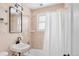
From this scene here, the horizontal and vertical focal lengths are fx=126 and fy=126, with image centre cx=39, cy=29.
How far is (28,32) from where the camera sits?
1542 millimetres

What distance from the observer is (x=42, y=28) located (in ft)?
5.10

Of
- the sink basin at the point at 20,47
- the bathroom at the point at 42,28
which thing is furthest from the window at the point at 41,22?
the sink basin at the point at 20,47

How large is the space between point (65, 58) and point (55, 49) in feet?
0.52

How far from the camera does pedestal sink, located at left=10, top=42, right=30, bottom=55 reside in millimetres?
1518

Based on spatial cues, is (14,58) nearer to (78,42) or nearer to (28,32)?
(28,32)

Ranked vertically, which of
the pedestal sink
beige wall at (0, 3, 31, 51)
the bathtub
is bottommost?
the bathtub

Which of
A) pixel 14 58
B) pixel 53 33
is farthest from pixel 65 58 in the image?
pixel 14 58

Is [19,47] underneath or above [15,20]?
underneath

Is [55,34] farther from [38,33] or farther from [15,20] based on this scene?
[15,20]

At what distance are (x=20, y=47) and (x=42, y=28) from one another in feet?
1.16

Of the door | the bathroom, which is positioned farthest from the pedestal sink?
the door

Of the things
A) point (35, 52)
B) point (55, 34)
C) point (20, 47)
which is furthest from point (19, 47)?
point (55, 34)

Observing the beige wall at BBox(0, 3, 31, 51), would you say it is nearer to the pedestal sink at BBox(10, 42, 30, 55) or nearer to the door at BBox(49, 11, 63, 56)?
the pedestal sink at BBox(10, 42, 30, 55)

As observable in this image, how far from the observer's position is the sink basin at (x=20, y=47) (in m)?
1.52
